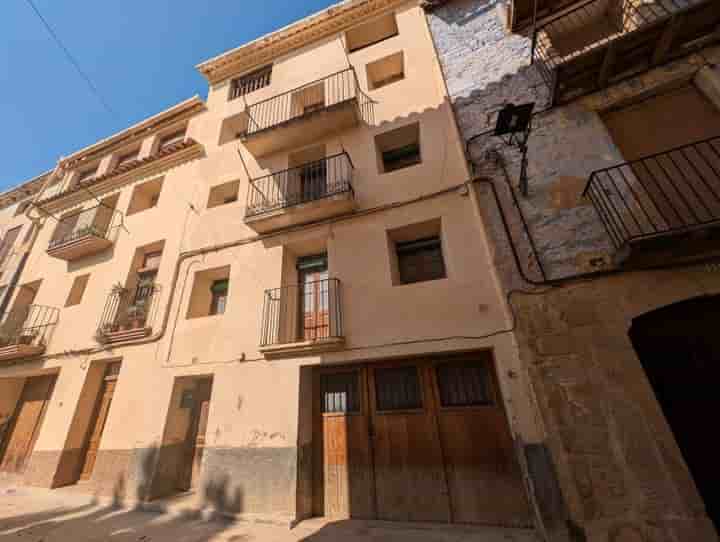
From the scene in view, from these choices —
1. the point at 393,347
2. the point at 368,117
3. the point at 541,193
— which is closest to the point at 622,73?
the point at 541,193

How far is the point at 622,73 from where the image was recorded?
4.69m

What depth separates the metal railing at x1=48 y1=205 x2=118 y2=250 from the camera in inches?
344

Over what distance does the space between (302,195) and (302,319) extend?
10.9 ft

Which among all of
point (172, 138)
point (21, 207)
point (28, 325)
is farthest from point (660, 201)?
point (21, 207)

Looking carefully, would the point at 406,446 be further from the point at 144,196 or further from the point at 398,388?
the point at 144,196

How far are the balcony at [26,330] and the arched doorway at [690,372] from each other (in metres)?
13.9

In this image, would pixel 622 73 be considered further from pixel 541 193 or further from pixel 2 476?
pixel 2 476

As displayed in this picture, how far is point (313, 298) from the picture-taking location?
5977mm

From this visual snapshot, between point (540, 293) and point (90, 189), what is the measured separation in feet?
48.5

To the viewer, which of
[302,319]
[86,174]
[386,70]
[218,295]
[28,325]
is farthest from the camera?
[86,174]

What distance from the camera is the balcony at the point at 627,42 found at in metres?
4.21

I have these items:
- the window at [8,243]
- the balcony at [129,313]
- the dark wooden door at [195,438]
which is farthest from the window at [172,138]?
the dark wooden door at [195,438]

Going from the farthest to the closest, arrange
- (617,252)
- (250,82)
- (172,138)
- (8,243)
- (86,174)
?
1. (8,243)
2. (86,174)
3. (172,138)
4. (250,82)
5. (617,252)

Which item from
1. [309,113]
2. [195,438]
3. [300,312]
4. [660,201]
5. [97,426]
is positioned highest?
[309,113]
